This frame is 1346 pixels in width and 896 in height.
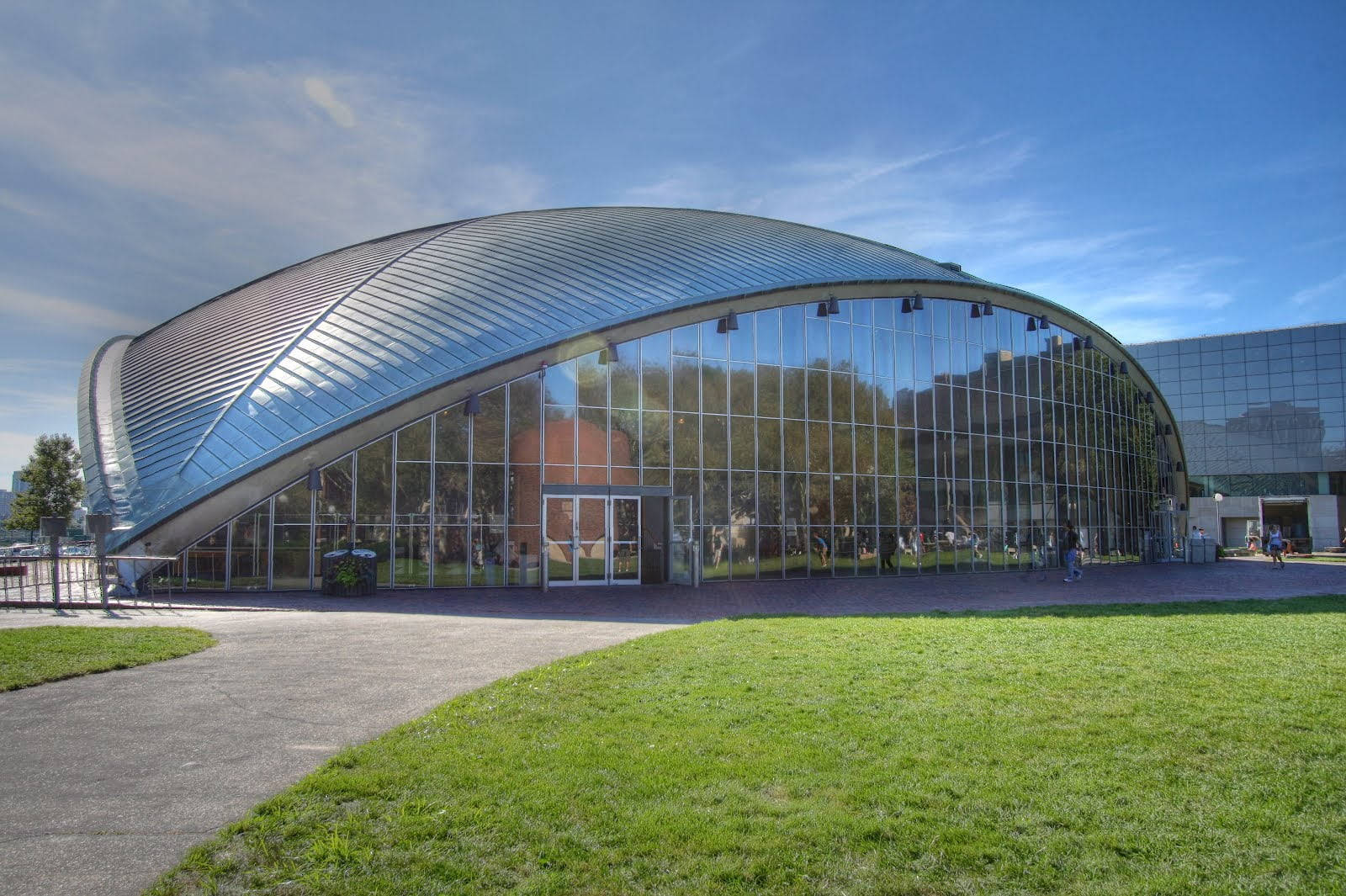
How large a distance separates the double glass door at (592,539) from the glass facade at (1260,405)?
67.7 meters

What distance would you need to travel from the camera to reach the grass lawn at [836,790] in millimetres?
4188

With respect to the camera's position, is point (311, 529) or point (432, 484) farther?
point (432, 484)

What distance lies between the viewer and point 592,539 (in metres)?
23.4

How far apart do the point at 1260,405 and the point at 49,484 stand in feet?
301

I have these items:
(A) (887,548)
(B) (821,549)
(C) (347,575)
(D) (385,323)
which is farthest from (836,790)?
(A) (887,548)

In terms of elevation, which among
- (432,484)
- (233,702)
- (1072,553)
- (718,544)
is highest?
(432,484)

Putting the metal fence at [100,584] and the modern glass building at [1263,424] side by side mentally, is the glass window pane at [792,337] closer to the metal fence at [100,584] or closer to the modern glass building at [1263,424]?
the metal fence at [100,584]

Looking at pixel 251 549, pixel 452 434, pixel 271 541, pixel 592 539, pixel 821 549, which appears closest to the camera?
pixel 251 549

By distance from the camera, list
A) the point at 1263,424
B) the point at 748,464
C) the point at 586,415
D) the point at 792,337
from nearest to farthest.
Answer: the point at 586,415 < the point at 748,464 < the point at 792,337 < the point at 1263,424

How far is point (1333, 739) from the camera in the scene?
6.11 m

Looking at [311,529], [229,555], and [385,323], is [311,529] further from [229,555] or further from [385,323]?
[385,323]

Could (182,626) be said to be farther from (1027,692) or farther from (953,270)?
(953,270)

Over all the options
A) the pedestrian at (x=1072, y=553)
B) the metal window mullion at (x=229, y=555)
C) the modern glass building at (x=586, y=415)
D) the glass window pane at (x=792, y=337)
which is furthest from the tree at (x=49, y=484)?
the pedestrian at (x=1072, y=553)

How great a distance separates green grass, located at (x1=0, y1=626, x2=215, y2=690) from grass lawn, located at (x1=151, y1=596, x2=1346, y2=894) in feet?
15.0
